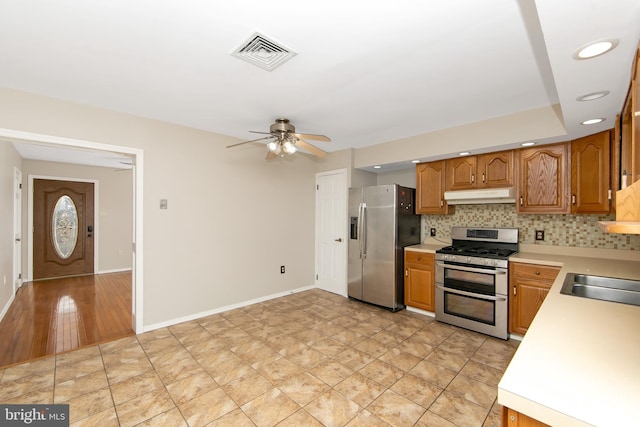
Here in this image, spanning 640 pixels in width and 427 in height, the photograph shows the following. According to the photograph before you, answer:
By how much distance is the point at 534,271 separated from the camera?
9.25 ft

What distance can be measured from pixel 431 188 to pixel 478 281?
134cm

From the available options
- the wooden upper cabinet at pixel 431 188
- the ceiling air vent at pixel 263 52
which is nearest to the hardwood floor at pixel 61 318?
the ceiling air vent at pixel 263 52

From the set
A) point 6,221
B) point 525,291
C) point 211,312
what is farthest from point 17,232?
point 525,291

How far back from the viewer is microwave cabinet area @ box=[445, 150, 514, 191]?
322 centimetres

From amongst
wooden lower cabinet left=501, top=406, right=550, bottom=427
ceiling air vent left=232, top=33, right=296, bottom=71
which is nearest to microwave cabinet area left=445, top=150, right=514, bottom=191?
ceiling air vent left=232, top=33, right=296, bottom=71

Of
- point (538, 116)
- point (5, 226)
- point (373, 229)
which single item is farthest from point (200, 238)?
point (538, 116)

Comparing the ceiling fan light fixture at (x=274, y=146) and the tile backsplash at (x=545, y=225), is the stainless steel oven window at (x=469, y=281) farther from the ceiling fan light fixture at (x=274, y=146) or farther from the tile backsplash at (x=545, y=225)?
the ceiling fan light fixture at (x=274, y=146)

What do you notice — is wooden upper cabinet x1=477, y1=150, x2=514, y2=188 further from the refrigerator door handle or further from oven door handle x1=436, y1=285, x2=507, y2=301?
the refrigerator door handle

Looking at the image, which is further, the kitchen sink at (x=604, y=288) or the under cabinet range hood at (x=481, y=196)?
the under cabinet range hood at (x=481, y=196)

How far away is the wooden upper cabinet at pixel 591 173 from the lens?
8.47 ft

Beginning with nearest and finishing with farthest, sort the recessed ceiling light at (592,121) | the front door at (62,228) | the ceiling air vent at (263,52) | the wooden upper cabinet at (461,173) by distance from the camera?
the ceiling air vent at (263,52), the recessed ceiling light at (592,121), the wooden upper cabinet at (461,173), the front door at (62,228)

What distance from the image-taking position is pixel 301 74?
7.02 feet

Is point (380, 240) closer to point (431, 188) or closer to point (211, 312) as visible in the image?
point (431, 188)

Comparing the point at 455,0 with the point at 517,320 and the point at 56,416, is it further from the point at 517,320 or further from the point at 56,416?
the point at 56,416
